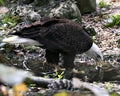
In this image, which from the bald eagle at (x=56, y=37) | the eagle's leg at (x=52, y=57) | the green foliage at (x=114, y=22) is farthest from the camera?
the green foliage at (x=114, y=22)

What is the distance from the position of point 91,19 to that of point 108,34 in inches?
57.6

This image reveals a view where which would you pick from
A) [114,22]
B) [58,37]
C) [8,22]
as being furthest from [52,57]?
[8,22]

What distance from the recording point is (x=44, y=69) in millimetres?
6301

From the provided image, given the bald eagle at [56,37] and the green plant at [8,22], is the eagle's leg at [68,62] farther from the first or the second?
the green plant at [8,22]

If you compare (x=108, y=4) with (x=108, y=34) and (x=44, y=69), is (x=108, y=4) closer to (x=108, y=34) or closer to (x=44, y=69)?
(x=108, y=34)

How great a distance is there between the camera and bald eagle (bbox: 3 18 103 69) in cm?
538

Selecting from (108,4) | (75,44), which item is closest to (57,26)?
(75,44)

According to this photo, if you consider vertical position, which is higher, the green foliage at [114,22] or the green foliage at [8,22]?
the green foliage at [8,22]

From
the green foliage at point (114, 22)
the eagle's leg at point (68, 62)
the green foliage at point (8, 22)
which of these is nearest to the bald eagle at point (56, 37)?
the eagle's leg at point (68, 62)

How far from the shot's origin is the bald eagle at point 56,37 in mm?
5383

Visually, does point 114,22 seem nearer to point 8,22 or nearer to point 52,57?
point 8,22

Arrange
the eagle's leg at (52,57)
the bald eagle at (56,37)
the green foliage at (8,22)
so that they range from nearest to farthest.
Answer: the bald eagle at (56,37) → the eagle's leg at (52,57) → the green foliage at (8,22)

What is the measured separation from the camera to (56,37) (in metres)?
5.62

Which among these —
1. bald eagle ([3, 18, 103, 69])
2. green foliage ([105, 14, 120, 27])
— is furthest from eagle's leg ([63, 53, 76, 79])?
green foliage ([105, 14, 120, 27])
